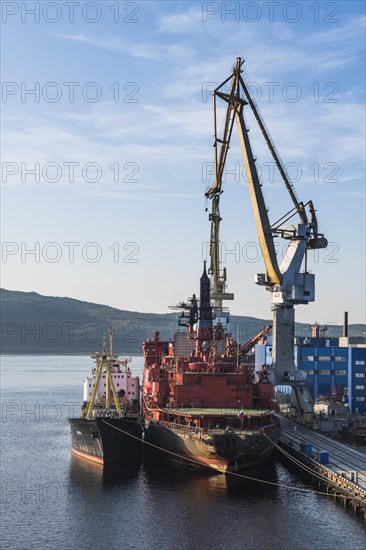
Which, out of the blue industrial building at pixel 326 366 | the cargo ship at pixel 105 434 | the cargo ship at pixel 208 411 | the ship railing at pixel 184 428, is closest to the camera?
the cargo ship at pixel 208 411

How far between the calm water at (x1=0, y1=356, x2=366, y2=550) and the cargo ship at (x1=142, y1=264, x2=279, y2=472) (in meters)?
2.17

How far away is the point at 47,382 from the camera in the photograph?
19575 cm

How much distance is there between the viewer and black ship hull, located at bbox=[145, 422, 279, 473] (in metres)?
59.9

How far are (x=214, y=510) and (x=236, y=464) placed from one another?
33.3ft

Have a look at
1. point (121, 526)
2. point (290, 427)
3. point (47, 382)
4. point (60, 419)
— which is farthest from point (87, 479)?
point (47, 382)

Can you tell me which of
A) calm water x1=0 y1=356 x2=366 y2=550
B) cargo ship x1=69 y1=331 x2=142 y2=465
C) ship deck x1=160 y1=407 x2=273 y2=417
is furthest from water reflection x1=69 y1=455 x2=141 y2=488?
ship deck x1=160 y1=407 x2=273 y2=417

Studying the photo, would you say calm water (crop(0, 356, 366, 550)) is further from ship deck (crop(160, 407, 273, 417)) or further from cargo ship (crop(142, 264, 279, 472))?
ship deck (crop(160, 407, 273, 417))

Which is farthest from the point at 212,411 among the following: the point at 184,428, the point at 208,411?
the point at 184,428

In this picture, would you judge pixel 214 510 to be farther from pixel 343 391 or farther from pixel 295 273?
pixel 343 391

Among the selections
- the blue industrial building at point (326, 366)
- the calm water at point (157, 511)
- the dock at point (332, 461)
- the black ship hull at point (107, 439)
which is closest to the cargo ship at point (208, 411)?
the black ship hull at point (107, 439)

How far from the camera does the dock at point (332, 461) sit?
51.2 meters

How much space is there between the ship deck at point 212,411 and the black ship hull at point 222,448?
182 cm

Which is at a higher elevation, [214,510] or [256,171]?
[256,171]

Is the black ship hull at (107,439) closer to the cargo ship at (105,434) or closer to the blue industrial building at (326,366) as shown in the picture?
the cargo ship at (105,434)
